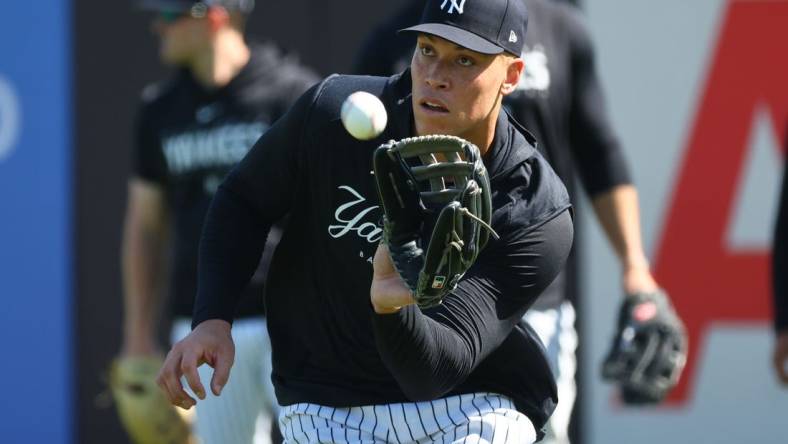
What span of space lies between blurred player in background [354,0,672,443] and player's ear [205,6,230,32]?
97cm

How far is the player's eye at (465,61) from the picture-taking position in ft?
11.3

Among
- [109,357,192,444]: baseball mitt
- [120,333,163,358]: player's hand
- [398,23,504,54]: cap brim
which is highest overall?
[398,23,504,54]: cap brim

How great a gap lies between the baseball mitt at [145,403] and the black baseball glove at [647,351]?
1.92 m

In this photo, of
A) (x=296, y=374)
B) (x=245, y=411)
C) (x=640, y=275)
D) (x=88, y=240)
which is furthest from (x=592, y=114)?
(x=88, y=240)

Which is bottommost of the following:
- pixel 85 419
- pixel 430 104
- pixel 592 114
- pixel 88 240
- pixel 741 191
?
pixel 85 419

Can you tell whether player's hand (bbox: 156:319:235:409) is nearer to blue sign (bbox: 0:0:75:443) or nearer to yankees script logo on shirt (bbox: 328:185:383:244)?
yankees script logo on shirt (bbox: 328:185:383:244)

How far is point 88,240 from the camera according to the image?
7172mm

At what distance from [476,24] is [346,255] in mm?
588

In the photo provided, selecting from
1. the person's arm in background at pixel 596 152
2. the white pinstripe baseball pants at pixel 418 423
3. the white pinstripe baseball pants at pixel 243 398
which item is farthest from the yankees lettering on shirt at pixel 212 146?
the white pinstripe baseball pants at pixel 418 423

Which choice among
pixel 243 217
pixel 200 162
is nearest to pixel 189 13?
pixel 200 162

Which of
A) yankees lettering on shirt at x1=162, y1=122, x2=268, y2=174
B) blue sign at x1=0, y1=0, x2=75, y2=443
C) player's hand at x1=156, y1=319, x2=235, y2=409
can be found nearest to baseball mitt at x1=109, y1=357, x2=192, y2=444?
yankees lettering on shirt at x1=162, y1=122, x2=268, y2=174

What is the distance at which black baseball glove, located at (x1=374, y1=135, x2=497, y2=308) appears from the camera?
295cm

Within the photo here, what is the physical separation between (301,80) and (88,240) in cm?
183

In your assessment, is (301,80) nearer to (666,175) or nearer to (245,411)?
(245,411)
